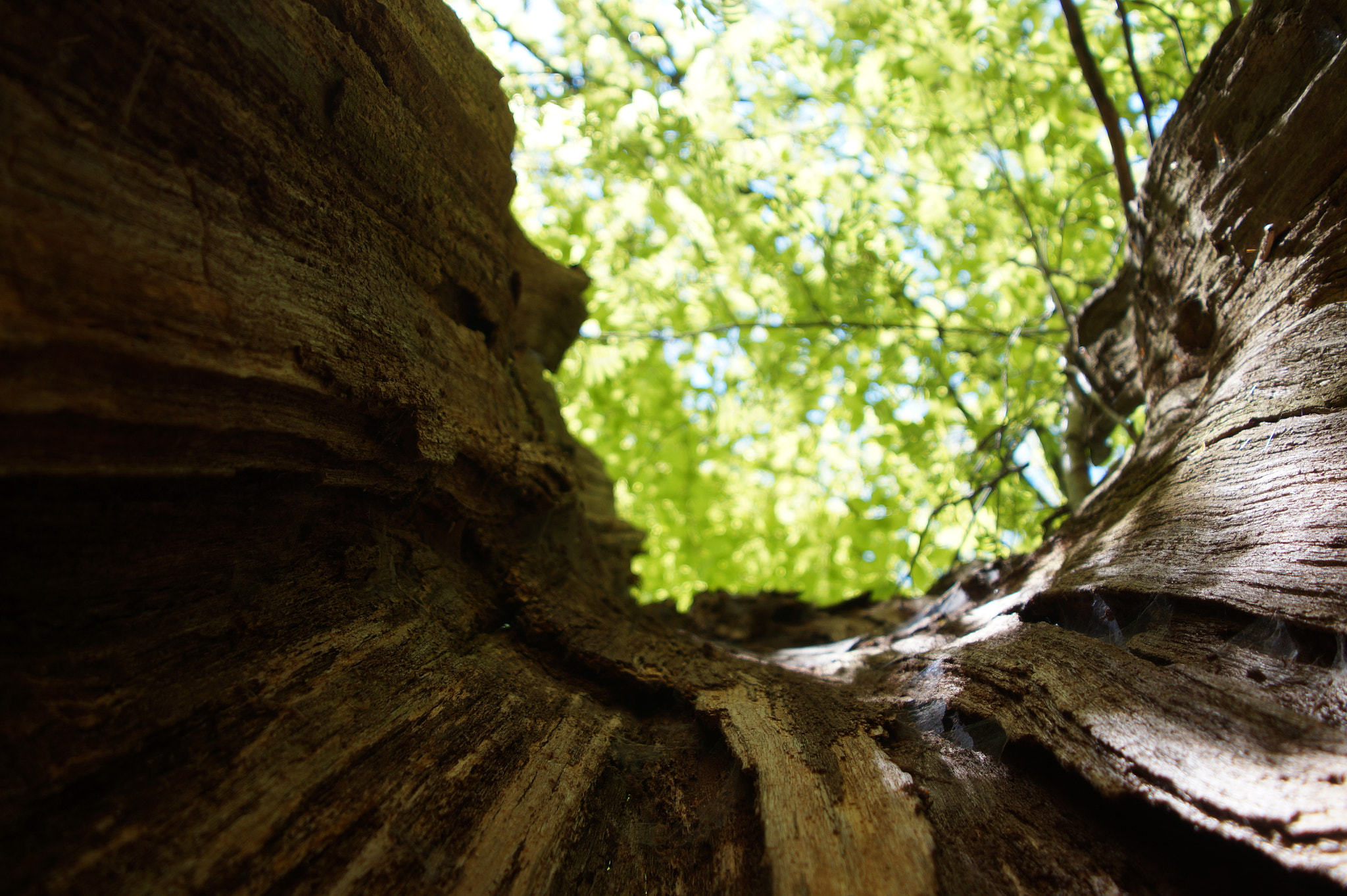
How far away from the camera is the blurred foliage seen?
14.3 feet

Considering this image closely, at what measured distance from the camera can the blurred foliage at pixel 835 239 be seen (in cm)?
436

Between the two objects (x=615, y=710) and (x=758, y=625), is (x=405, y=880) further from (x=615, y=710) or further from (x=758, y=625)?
(x=758, y=625)

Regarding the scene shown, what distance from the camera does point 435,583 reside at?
6.09 ft

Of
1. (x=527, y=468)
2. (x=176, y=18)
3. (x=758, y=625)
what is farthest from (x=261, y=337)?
(x=758, y=625)

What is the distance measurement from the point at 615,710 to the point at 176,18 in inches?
75.5

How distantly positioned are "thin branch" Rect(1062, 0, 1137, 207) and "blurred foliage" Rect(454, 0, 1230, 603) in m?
0.74

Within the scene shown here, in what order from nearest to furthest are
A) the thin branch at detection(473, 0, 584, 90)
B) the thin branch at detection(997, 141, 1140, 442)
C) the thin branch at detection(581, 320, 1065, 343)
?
1. the thin branch at detection(997, 141, 1140, 442)
2. the thin branch at detection(473, 0, 584, 90)
3. the thin branch at detection(581, 320, 1065, 343)

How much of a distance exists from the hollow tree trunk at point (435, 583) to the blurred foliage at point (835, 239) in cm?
171

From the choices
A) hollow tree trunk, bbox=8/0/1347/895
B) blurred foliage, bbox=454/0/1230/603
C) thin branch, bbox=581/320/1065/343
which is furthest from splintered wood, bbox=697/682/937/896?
thin branch, bbox=581/320/1065/343

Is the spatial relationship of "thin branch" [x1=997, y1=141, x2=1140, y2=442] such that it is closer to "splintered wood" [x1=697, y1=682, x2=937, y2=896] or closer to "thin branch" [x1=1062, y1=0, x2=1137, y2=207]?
"thin branch" [x1=1062, y1=0, x2=1137, y2=207]

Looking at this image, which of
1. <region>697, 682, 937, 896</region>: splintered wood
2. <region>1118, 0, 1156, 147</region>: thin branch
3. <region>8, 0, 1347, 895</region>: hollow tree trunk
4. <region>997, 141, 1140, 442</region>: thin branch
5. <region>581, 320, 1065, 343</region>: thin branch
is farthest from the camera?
<region>581, 320, 1065, 343</region>: thin branch

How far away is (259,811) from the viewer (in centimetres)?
112

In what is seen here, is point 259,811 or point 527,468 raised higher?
point 527,468

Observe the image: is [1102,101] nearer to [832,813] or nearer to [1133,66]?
[1133,66]
